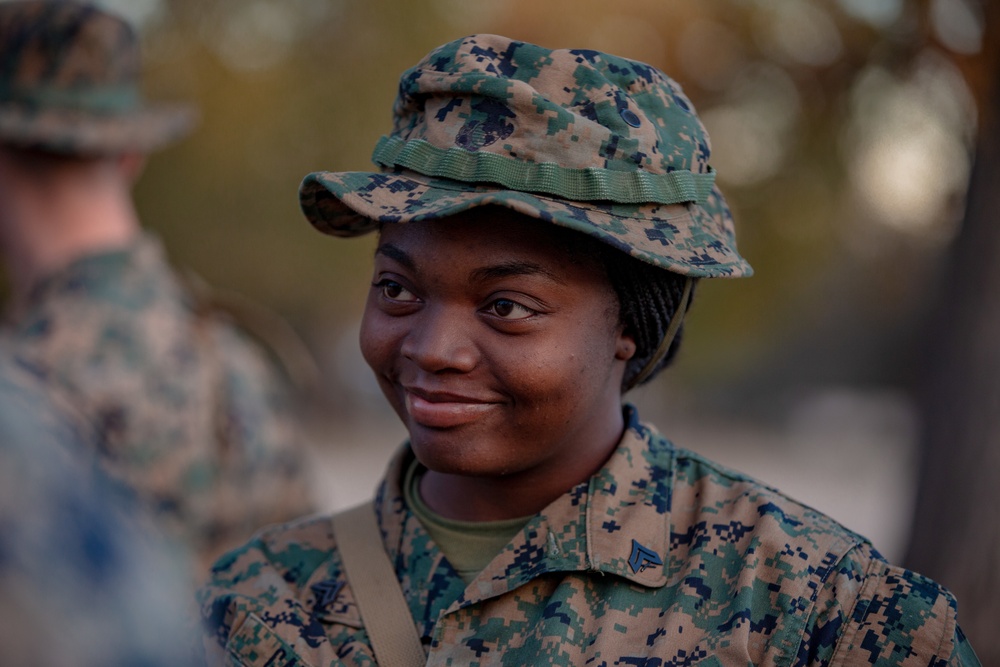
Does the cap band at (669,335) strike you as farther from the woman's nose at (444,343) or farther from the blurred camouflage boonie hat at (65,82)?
the blurred camouflage boonie hat at (65,82)

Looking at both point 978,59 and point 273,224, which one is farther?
point 273,224

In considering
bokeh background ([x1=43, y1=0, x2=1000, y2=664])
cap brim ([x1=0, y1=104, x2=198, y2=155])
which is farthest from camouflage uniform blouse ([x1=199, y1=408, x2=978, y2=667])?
cap brim ([x1=0, y1=104, x2=198, y2=155])

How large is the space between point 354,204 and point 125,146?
2.90 m

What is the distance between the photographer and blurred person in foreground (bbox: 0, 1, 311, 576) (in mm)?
4473

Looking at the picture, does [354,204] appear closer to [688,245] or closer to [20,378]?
[688,245]

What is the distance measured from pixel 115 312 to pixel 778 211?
4084 mm

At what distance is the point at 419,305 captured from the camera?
8.07 ft

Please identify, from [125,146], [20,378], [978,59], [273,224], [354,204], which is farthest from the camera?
[273,224]

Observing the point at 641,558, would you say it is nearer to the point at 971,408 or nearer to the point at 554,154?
the point at 554,154

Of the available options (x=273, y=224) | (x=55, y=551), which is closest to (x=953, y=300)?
(x=55, y=551)

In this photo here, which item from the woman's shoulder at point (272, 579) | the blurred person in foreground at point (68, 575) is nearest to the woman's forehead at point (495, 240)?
the woman's shoulder at point (272, 579)

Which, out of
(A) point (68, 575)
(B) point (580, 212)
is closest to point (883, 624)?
(B) point (580, 212)

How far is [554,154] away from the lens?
2.39 meters

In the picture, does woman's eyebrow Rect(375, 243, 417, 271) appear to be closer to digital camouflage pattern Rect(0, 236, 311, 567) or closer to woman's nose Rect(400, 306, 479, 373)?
woman's nose Rect(400, 306, 479, 373)
